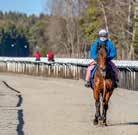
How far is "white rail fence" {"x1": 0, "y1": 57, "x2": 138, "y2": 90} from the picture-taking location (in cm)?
3406

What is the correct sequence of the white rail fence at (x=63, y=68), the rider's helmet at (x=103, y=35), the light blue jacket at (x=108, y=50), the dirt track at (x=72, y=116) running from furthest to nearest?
the white rail fence at (x=63, y=68) < the rider's helmet at (x=103, y=35) < the light blue jacket at (x=108, y=50) < the dirt track at (x=72, y=116)

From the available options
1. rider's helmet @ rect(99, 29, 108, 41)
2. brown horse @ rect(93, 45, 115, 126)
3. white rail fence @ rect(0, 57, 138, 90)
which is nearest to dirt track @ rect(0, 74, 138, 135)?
brown horse @ rect(93, 45, 115, 126)

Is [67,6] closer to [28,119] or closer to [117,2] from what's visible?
[117,2]

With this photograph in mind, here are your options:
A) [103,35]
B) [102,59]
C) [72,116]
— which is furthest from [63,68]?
[102,59]

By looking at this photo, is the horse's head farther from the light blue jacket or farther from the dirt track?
the dirt track

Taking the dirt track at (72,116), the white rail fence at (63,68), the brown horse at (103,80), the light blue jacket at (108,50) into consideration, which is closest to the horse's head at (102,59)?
the brown horse at (103,80)

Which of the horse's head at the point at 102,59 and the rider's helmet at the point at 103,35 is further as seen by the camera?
the rider's helmet at the point at 103,35

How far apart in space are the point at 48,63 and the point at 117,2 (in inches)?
558

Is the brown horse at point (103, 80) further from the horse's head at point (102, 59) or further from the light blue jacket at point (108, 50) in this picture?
the light blue jacket at point (108, 50)

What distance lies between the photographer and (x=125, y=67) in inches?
1366

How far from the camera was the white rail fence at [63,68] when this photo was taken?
34.1m

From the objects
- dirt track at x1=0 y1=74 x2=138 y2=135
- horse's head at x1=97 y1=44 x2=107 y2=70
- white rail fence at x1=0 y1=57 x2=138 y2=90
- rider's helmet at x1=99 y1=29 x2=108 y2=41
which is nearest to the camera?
dirt track at x1=0 y1=74 x2=138 y2=135

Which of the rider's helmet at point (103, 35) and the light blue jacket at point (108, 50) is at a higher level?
the rider's helmet at point (103, 35)

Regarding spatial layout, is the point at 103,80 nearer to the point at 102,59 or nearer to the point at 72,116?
the point at 102,59
